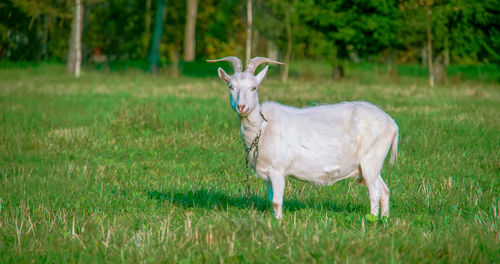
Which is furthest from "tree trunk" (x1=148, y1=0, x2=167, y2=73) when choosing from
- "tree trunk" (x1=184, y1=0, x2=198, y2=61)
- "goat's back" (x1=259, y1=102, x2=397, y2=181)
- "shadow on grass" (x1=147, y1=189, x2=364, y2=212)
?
"goat's back" (x1=259, y1=102, x2=397, y2=181)

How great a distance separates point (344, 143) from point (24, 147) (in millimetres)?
6744

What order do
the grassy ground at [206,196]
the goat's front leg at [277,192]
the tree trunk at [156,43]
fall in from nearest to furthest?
the grassy ground at [206,196], the goat's front leg at [277,192], the tree trunk at [156,43]

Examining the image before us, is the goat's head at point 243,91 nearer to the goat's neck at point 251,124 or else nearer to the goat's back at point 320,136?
the goat's neck at point 251,124

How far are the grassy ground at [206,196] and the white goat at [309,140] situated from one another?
1.36 feet

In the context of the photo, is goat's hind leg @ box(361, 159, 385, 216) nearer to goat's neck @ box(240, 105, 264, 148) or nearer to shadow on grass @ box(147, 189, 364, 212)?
shadow on grass @ box(147, 189, 364, 212)

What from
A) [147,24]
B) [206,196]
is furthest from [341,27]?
[147,24]

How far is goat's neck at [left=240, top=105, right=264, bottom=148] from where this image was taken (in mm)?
5664

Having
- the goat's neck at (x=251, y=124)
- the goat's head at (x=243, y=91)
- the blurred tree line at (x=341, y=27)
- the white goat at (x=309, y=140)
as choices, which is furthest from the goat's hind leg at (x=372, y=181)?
the blurred tree line at (x=341, y=27)

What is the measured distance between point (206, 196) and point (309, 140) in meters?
1.80

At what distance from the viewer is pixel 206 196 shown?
22.7 ft

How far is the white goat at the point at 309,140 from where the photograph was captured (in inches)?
221

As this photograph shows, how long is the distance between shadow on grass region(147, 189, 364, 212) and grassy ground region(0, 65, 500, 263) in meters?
0.03

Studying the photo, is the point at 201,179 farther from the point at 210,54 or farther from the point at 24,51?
the point at 210,54

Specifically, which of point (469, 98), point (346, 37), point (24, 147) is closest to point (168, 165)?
point (24, 147)
